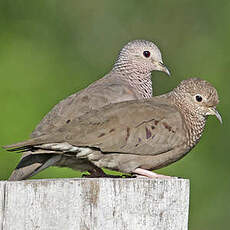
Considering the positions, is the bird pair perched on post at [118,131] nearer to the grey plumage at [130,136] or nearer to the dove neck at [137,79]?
the grey plumage at [130,136]

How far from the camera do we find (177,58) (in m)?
13.1

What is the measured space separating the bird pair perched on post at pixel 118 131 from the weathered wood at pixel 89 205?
0.68 meters

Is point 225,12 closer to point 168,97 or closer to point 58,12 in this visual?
point 58,12

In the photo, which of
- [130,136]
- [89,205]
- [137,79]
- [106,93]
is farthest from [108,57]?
[89,205]

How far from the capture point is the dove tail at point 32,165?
5828 millimetres

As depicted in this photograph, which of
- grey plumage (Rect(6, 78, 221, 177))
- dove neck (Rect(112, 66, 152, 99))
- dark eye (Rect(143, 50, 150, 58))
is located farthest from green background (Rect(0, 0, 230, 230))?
grey plumage (Rect(6, 78, 221, 177))

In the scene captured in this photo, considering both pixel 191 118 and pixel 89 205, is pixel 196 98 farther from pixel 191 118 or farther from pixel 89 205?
pixel 89 205

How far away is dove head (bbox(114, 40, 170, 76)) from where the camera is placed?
7458 mm

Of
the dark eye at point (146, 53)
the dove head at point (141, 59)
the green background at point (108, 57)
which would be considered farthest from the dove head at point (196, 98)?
the green background at point (108, 57)

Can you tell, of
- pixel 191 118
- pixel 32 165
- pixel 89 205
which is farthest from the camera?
pixel 191 118

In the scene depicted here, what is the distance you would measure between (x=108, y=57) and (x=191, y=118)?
737 centimetres

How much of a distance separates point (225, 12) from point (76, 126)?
9.13 meters

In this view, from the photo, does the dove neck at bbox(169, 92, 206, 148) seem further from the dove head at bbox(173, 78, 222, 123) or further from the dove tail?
the dove tail

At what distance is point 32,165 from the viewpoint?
5.85 m
